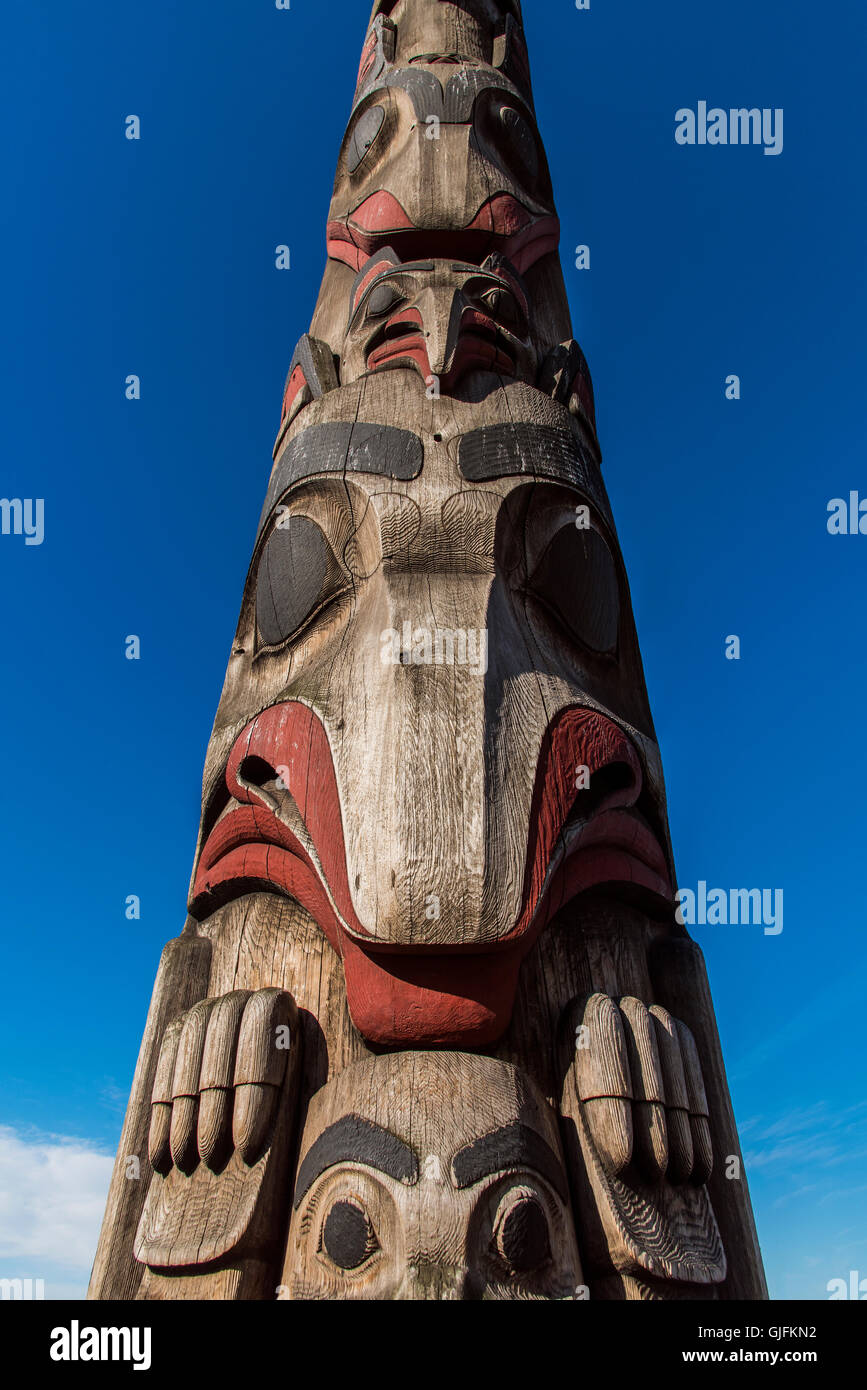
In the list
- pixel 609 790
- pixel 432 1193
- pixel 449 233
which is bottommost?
pixel 432 1193

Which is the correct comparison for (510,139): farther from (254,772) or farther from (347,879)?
(347,879)

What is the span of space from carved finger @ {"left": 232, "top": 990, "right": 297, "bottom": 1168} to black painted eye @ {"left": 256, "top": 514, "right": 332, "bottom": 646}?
47.9 inches

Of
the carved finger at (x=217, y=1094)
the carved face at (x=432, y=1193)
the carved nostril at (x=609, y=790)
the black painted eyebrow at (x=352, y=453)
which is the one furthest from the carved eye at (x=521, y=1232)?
the black painted eyebrow at (x=352, y=453)

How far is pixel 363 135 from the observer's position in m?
5.04

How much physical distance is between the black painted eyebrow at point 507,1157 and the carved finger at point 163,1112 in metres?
0.65

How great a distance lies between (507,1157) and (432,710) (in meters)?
0.87

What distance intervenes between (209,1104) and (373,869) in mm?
554

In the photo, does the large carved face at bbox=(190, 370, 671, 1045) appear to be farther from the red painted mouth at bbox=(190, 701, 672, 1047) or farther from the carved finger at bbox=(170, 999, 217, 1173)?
the carved finger at bbox=(170, 999, 217, 1173)

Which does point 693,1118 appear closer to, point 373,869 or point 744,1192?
point 744,1192

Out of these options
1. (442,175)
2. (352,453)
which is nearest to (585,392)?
(442,175)

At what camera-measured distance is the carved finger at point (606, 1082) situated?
175 centimetres

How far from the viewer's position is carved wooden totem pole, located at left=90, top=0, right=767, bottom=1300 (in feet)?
5.35

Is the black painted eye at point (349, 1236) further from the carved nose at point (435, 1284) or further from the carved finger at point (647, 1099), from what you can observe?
the carved finger at point (647, 1099)

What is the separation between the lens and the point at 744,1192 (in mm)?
2049
